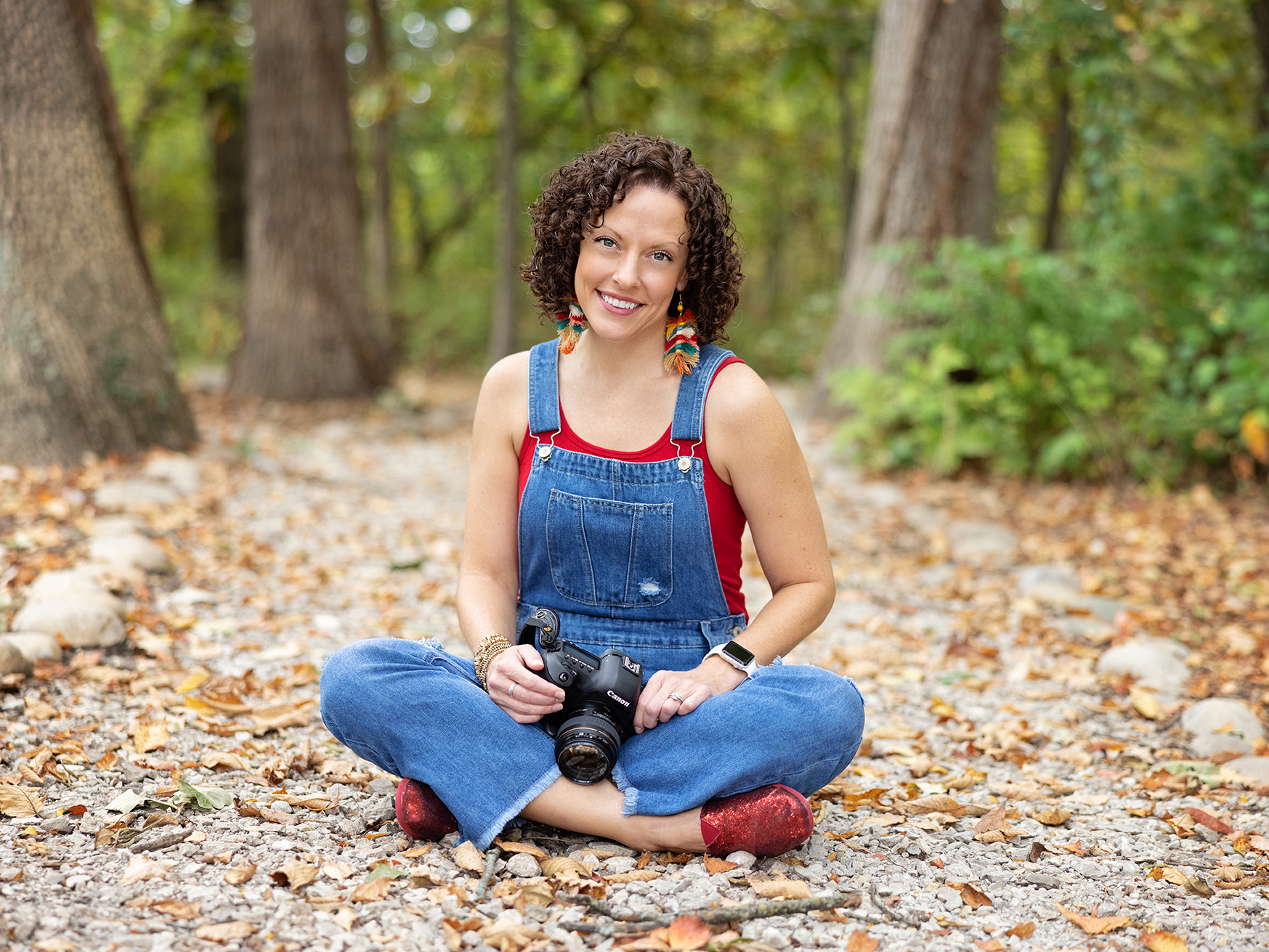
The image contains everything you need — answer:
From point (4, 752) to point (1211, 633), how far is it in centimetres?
398

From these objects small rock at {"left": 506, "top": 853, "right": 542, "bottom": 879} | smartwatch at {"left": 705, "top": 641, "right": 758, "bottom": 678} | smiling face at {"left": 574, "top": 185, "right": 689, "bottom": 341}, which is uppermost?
smiling face at {"left": 574, "top": 185, "right": 689, "bottom": 341}

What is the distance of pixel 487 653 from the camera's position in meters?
2.47

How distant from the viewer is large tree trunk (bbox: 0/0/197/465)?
5.02 metres

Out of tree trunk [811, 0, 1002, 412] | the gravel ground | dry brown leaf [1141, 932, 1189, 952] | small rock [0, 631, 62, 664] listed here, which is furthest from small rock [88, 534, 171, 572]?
tree trunk [811, 0, 1002, 412]

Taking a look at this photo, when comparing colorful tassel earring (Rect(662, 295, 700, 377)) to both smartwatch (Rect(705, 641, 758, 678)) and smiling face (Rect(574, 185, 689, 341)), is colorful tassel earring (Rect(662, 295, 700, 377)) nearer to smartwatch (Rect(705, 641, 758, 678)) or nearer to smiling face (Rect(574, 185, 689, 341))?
smiling face (Rect(574, 185, 689, 341))

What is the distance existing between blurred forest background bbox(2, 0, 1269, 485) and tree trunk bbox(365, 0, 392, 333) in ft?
0.15

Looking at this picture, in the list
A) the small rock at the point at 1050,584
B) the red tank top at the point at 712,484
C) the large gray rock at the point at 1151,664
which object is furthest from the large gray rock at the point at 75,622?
the small rock at the point at 1050,584

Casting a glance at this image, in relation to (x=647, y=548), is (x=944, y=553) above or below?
below

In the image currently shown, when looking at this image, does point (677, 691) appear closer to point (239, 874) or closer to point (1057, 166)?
point (239, 874)

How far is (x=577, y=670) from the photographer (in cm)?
231

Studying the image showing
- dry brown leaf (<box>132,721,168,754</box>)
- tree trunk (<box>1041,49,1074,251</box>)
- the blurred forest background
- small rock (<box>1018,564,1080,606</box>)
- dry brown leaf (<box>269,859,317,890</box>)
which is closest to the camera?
dry brown leaf (<box>269,859,317,890</box>)

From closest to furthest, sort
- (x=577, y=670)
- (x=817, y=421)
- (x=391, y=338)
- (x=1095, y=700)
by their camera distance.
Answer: (x=577, y=670) < (x=1095, y=700) < (x=817, y=421) < (x=391, y=338)

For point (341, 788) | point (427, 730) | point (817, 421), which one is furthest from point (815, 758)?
point (817, 421)

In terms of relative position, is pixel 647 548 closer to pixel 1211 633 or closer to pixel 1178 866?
pixel 1178 866
